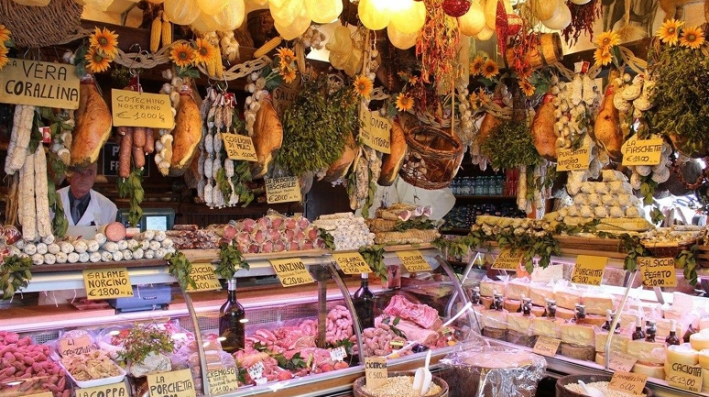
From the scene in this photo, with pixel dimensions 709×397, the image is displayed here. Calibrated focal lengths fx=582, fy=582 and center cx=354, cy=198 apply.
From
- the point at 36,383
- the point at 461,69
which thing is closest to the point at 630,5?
the point at 461,69

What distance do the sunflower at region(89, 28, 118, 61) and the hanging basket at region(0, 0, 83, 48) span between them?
0.15 meters

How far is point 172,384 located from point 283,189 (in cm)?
153

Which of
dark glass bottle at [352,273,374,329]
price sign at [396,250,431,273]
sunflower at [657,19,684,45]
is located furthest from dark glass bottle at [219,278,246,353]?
sunflower at [657,19,684,45]

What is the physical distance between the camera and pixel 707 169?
142 inches

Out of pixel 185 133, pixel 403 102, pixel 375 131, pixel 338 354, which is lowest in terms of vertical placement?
pixel 338 354

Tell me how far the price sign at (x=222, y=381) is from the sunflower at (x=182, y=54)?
1755 mm

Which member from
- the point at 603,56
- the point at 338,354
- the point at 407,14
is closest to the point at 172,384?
the point at 338,354

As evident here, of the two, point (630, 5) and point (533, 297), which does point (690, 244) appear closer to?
point (533, 297)

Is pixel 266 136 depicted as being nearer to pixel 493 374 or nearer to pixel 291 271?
pixel 291 271

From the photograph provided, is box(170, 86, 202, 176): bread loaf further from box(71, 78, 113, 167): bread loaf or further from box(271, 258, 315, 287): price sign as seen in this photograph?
box(271, 258, 315, 287): price sign

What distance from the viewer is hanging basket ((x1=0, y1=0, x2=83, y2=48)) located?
8.60ft

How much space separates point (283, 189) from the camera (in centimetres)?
405

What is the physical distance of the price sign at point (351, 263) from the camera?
376cm

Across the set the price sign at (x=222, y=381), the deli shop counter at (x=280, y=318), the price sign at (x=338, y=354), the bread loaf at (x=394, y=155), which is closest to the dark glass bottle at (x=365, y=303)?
the deli shop counter at (x=280, y=318)
